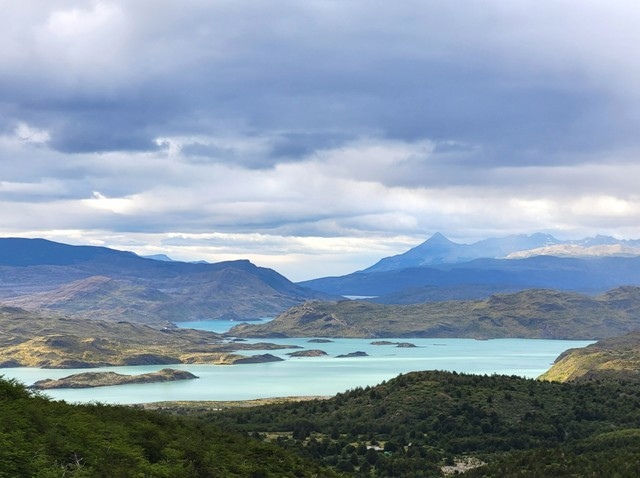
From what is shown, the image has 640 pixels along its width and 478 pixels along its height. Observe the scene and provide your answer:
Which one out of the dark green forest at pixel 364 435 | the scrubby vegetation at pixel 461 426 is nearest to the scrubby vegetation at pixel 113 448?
the dark green forest at pixel 364 435

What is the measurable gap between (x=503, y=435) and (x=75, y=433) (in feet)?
254

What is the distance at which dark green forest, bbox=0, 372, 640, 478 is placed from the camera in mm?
34531

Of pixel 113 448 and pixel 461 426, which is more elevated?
pixel 113 448

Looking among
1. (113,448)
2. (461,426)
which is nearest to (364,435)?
(461,426)

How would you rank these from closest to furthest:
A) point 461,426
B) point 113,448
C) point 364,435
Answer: point 113,448 → point 364,435 → point 461,426

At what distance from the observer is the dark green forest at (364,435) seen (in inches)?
1359

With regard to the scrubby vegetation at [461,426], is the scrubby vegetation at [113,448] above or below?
above

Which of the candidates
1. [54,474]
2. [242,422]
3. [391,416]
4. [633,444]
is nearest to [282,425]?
[242,422]

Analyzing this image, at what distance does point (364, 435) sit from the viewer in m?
103

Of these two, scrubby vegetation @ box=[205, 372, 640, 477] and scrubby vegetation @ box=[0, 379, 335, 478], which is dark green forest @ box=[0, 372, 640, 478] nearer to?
scrubby vegetation @ box=[0, 379, 335, 478]

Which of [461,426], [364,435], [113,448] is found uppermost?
[113,448]

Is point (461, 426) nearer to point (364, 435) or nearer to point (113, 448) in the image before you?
point (364, 435)

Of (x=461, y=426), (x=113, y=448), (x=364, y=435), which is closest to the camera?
(x=113, y=448)

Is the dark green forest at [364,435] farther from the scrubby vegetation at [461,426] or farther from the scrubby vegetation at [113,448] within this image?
the scrubby vegetation at [461,426]
